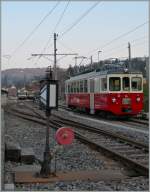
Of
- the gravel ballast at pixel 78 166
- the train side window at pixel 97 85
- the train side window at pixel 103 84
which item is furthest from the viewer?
the train side window at pixel 97 85

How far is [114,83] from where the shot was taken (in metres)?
26.4

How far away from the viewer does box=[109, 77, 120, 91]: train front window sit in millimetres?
26297

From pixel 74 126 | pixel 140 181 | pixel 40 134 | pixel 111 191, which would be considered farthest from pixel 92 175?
pixel 74 126

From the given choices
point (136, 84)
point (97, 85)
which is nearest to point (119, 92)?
point (136, 84)

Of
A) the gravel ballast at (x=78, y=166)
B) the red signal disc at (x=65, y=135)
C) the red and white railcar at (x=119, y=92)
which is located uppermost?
the red and white railcar at (x=119, y=92)

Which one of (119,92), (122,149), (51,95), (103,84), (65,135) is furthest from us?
(103,84)

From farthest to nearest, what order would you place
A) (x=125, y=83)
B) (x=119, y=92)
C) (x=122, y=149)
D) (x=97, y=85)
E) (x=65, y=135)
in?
1. (x=97, y=85)
2. (x=125, y=83)
3. (x=119, y=92)
4. (x=122, y=149)
5. (x=65, y=135)

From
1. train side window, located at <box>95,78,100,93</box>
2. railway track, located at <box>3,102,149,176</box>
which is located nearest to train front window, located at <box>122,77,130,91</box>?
train side window, located at <box>95,78,100,93</box>

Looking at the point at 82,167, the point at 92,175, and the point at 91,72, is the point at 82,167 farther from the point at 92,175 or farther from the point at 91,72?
the point at 91,72

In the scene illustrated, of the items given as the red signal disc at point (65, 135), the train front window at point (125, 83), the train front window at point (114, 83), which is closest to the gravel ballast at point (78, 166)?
the red signal disc at point (65, 135)

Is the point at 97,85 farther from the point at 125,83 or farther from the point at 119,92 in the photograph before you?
the point at 125,83

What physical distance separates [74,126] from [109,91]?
464cm

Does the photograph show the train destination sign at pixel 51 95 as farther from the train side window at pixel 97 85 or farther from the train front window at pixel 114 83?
the train side window at pixel 97 85

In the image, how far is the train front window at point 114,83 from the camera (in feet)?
86.3
